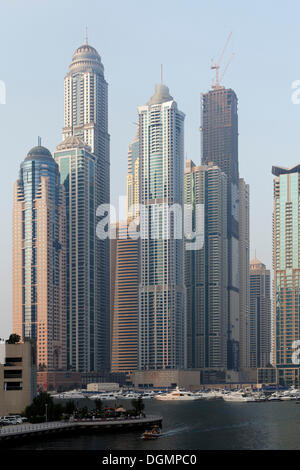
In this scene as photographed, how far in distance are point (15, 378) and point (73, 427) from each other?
70.0ft

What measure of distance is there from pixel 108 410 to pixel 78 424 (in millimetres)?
20322

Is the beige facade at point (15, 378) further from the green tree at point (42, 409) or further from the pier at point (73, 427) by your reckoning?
the pier at point (73, 427)

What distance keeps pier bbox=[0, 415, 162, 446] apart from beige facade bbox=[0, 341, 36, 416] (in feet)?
47.9

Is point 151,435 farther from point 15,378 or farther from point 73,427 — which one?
point 15,378

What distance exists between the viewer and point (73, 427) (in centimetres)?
17088

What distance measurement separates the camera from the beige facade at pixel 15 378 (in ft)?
605

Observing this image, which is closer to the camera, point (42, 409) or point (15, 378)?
point (42, 409)

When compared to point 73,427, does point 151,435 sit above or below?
below

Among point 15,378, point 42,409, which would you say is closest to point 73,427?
point 42,409

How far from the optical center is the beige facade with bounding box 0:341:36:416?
605 ft

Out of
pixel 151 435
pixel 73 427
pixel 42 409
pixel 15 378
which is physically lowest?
pixel 151 435

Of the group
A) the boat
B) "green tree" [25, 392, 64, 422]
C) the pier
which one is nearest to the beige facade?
"green tree" [25, 392, 64, 422]

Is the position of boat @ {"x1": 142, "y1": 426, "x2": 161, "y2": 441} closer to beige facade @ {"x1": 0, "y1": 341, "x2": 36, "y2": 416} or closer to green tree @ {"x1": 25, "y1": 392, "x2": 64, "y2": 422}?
green tree @ {"x1": 25, "y1": 392, "x2": 64, "y2": 422}
